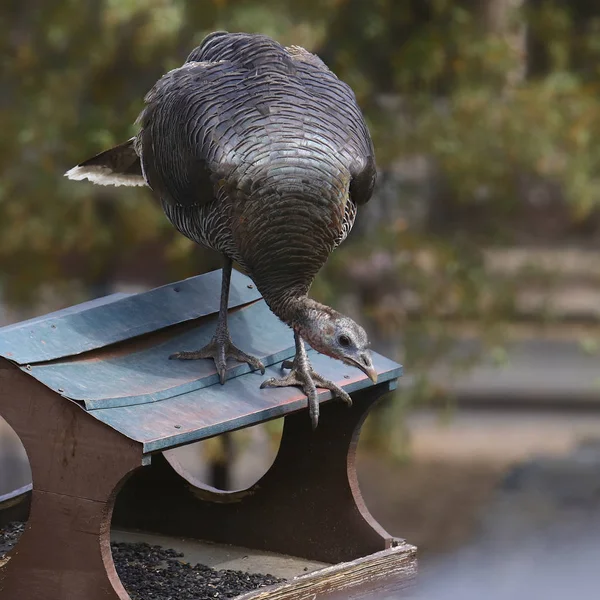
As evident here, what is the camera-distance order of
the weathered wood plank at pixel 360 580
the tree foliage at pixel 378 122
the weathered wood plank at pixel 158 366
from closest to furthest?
the weathered wood plank at pixel 158 366
the weathered wood plank at pixel 360 580
the tree foliage at pixel 378 122

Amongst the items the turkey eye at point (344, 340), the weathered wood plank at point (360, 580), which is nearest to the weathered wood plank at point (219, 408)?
the turkey eye at point (344, 340)

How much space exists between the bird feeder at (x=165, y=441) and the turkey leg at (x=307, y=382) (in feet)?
0.11

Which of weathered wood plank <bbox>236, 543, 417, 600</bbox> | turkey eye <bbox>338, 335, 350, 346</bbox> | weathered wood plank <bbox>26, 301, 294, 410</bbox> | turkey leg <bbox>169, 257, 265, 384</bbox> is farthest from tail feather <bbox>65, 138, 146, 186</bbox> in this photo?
weathered wood plank <bbox>236, 543, 417, 600</bbox>

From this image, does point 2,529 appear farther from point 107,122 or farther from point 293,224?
point 107,122

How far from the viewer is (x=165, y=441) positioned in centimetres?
323

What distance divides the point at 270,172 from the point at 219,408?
2.38ft

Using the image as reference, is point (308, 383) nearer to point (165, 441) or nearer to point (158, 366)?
point (158, 366)

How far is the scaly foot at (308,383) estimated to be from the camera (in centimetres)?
383

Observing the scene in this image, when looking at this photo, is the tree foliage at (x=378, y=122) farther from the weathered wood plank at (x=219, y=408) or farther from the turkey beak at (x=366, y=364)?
the turkey beak at (x=366, y=364)

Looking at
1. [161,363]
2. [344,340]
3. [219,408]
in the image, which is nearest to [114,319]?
[161,363]

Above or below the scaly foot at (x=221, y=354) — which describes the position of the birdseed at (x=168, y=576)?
below

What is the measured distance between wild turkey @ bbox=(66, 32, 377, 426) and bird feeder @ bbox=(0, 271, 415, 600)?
0.51ft

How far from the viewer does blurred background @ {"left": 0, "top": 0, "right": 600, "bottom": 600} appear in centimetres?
670

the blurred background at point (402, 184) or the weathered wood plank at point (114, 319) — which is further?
the blurred background at point (402, 184)
